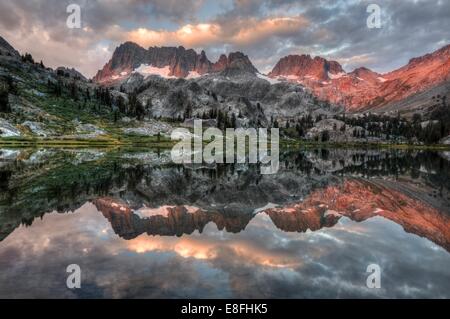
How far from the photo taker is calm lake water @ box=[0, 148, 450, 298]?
14422 mm

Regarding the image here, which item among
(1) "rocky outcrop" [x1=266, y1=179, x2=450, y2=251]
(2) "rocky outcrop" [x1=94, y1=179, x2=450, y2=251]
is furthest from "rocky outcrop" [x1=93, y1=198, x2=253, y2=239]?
(1) "rocky outcrop" [x1=266, y1=179, x2=450, y2=251]

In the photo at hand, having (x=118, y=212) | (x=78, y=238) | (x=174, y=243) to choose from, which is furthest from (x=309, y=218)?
(x=78, y=238)

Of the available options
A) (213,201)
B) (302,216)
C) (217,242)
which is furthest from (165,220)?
(302,216)

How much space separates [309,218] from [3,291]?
21.1 m

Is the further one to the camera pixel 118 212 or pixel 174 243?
pixel 118 212

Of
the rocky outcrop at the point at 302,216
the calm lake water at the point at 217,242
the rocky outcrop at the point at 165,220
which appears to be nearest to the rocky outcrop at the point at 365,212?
the rocky outcrop at the point at 302,216

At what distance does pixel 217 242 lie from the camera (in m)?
21.0

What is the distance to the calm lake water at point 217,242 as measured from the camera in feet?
47.3

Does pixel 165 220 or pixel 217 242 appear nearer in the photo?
pixel 217 242

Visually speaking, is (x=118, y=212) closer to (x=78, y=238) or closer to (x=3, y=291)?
(x=78, y=238)

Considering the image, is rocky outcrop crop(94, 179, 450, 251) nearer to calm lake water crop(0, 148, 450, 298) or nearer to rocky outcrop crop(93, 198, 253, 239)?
rocky outcrop crop(93, 198, 253, 239)

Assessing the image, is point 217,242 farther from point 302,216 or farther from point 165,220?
point 302,216

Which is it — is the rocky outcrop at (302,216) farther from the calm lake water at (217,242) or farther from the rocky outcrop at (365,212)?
the calm lake water at (217,242)
